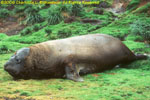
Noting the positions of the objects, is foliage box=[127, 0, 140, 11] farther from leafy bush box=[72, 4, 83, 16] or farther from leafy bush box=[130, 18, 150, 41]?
leafy bush box=[130, 18, 150, 41]

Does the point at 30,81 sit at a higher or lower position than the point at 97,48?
lower

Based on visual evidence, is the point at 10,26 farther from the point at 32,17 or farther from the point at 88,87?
the point at 88,87

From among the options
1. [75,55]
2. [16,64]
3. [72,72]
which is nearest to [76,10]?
[75,55]

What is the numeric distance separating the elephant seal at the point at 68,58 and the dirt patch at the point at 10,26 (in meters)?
18.8

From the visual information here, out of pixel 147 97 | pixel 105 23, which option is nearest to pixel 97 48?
pixel 147 97

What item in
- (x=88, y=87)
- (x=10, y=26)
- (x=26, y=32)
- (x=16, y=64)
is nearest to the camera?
(x=88, y=87)

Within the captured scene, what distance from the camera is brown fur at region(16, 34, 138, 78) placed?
26.2ft

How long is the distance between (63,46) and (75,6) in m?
16.5

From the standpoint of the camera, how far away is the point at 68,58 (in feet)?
Result: 27.2

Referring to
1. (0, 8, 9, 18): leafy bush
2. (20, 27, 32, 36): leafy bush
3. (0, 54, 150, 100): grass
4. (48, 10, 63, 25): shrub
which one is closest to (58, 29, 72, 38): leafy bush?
(20, 27, 32, 36): leafy bush

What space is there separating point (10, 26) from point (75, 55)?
22.4 m

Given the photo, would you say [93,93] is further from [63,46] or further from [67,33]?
[67,33]

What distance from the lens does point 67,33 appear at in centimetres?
1916

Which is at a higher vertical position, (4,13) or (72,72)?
(4,13)
